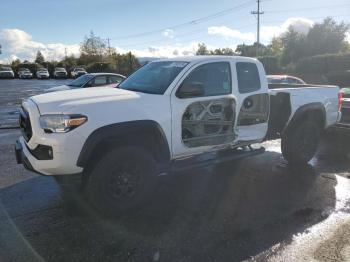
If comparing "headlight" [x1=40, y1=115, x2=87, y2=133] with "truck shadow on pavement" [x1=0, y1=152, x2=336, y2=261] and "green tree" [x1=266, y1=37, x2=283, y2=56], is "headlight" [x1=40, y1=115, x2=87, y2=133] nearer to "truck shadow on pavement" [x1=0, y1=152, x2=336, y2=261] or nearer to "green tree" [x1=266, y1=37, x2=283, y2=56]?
"truck shadow on pavement" [x1=0, y1=152, x2=336, y2=261]

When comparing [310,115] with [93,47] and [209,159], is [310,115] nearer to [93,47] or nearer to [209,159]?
[209,159]

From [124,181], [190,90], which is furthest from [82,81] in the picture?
[124,181]

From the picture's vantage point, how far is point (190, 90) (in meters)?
5.46

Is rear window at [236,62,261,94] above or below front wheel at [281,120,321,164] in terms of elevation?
above

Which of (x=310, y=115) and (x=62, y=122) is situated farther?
(x=310, y=115)

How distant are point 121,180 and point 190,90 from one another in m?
1.55

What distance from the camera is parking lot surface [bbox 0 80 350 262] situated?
4.10 metres

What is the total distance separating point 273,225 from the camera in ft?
15.8

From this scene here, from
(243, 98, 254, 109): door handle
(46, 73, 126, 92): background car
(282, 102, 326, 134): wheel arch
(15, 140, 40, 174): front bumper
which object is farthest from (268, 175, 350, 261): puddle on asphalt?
(46, 73, 126, 92): background car

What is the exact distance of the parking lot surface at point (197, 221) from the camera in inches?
161

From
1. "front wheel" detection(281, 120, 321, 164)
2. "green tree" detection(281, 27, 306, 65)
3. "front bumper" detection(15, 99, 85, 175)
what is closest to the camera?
"front bumper" detection(15, 99, 85, 175)

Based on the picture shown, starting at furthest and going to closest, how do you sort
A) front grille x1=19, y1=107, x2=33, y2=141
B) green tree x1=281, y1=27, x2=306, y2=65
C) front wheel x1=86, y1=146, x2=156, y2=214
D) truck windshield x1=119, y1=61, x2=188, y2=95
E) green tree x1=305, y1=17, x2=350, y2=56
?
green tree x1=305, y1=17, x2=350, y2=56 < green tree x1=281, y1=27, x2=306, y2=65 < truck windshield x1=119, y1=61, x2=188, y2=95 < front grille x1=19, y1=107, x2=33, y2=141 < front wheel x1=86, y1=146, x2=156, y2=214

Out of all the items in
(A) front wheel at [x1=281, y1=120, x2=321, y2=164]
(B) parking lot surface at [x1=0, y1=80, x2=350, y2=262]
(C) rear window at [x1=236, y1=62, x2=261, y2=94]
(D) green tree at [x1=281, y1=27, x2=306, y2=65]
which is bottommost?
(B) parking lot surface at [x1=0, y1=80, x2=350, y2=262]

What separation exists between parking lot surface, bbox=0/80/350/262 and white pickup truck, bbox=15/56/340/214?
1.42ft
